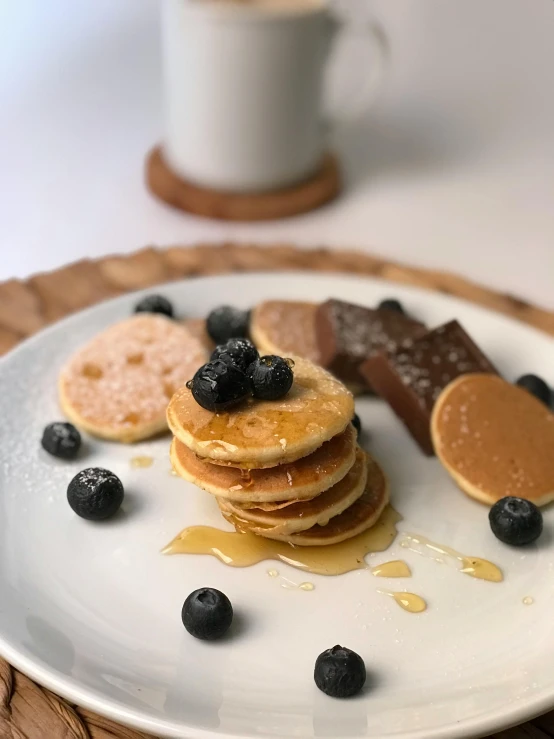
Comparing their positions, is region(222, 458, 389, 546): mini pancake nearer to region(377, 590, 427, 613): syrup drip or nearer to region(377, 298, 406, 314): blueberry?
region(377, 590, 427, 613): syrup drip

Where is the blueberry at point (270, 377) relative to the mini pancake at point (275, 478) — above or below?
above

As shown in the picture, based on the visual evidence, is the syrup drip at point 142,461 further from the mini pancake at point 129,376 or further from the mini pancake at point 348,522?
the mini pancake at point 348,522

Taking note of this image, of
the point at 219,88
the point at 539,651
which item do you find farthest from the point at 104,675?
the point at 219,88

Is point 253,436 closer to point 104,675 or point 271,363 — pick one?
point 271,363

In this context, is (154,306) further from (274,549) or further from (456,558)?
(456,558)

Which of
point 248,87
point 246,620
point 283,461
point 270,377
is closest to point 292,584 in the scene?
point 246,620

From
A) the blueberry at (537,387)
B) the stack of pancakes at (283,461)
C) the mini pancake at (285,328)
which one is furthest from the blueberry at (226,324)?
the blueberry at (537,387)
